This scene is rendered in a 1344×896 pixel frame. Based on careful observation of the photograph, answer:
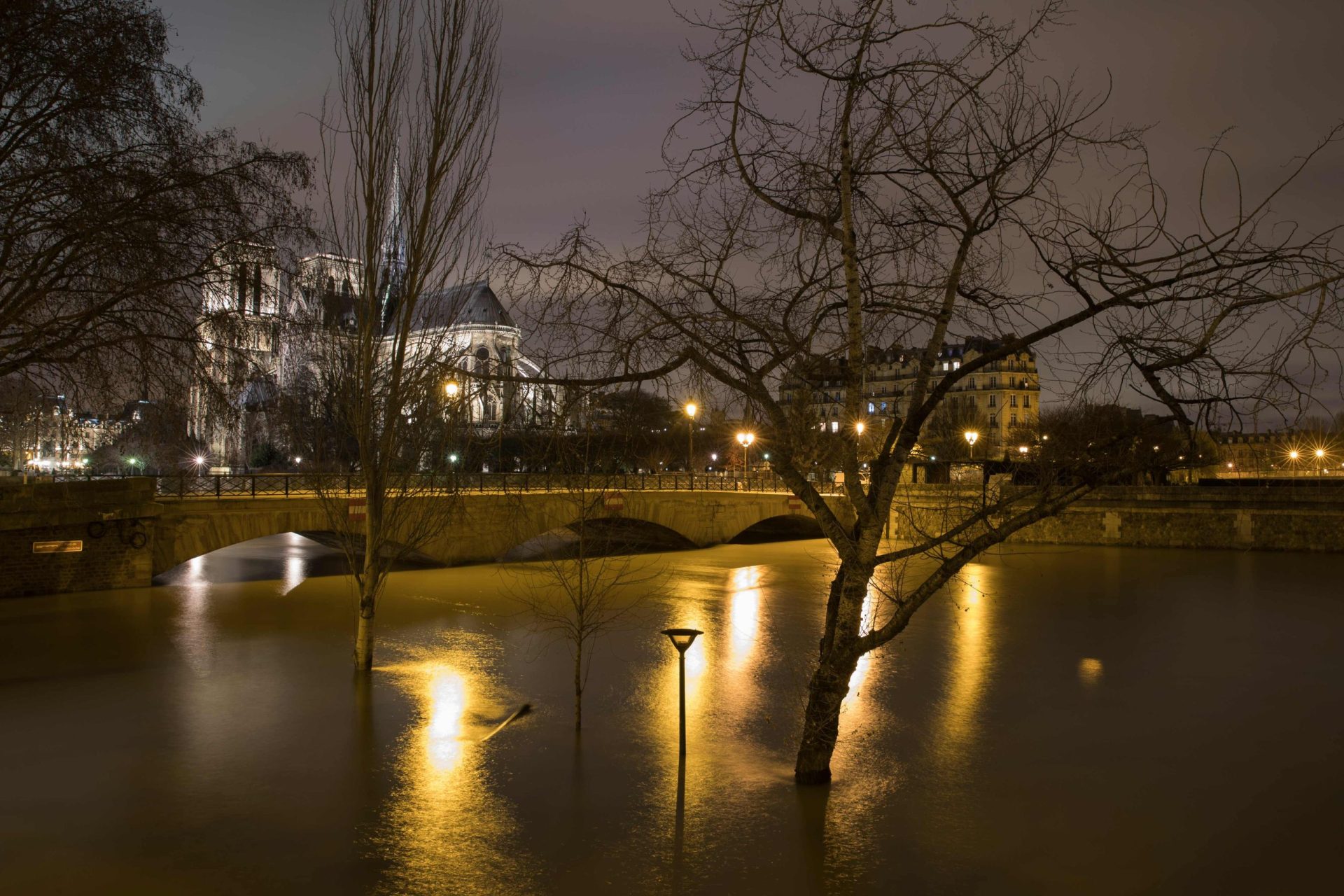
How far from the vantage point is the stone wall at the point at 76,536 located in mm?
21391

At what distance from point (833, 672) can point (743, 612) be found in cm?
1484

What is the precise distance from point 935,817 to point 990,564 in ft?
86.5

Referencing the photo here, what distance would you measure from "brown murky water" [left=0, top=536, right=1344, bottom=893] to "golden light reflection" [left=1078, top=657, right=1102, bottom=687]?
0.07 meters

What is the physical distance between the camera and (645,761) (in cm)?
1109

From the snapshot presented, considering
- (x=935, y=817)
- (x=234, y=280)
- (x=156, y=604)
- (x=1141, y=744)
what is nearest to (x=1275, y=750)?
(x=1141, y=744)

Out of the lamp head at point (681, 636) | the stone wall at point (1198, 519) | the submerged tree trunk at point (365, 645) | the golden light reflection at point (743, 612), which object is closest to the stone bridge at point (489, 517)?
the submerged tree trunk at point (365, 645)

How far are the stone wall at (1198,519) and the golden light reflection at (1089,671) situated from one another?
20650mm

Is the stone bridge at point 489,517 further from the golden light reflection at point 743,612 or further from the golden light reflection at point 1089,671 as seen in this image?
the golden light reflection at point 1089,671

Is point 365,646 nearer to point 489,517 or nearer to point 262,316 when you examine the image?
point 262,316

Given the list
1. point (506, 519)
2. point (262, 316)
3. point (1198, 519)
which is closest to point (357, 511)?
point (506, 519)

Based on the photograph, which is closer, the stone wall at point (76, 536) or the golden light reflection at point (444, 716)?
the golden light reflection at point (444, 716)

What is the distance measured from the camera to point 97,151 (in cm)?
1362

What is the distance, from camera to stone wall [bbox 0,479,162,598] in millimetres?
21391

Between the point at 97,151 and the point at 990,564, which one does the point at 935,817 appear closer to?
the point at 97,151
